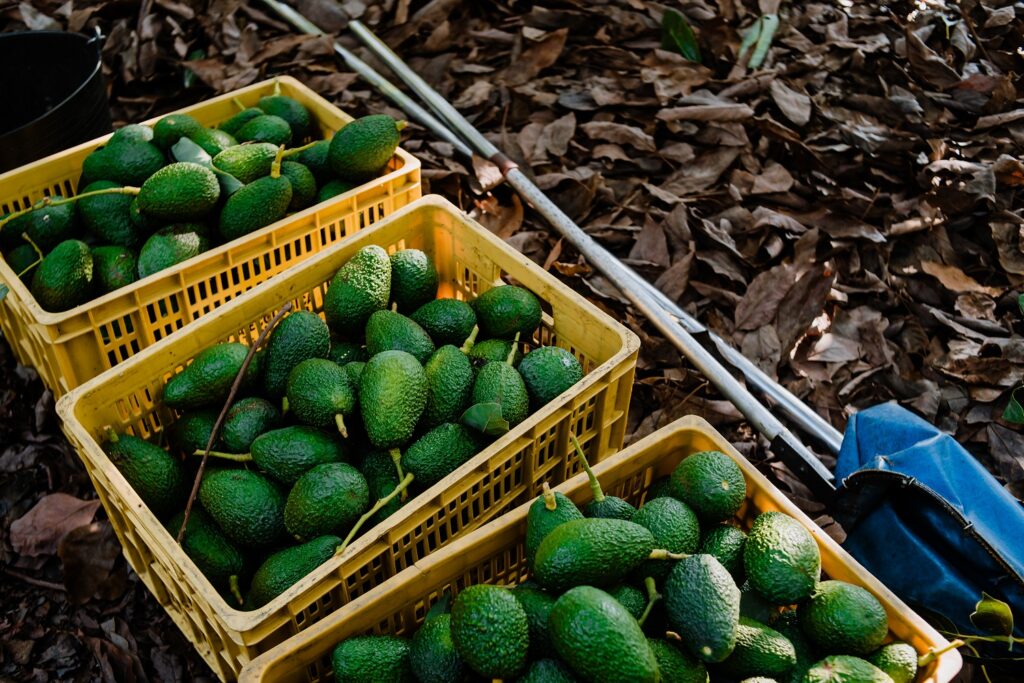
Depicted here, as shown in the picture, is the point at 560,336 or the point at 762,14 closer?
the point at 560,336

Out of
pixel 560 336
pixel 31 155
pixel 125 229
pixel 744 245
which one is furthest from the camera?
pixel 744 245

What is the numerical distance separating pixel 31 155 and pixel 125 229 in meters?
0.76

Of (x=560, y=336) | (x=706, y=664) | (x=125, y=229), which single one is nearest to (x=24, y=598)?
(x=125, y=229)

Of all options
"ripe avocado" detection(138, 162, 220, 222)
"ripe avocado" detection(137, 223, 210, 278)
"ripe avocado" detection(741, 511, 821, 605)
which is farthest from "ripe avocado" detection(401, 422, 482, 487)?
"ripe avocado" detection(138, 162, 220, 222)

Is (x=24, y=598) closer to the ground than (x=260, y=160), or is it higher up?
closer to the ground

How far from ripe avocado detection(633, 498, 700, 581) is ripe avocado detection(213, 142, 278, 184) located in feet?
6.28

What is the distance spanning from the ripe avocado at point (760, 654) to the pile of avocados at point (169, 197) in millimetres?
2064

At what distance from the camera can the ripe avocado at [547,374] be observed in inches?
101

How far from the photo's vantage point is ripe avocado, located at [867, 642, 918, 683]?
79.2 inches

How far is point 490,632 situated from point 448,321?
3.84ft

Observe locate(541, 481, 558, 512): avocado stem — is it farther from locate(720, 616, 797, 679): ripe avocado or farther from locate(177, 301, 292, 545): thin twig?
locate(177, 301, 292, 545): thin twig

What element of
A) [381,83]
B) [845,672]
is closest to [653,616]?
[845,672]

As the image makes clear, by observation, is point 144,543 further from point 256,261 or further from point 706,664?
point 706,664

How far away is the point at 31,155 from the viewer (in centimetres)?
348
